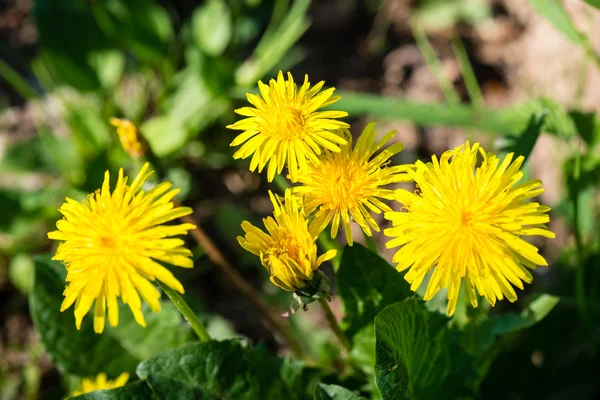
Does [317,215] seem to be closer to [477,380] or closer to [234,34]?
[477,380]

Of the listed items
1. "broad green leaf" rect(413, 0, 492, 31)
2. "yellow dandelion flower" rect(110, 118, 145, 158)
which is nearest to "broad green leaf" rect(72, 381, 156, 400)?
"yellow dandelion flower" rect(110, 118, 145, 158)

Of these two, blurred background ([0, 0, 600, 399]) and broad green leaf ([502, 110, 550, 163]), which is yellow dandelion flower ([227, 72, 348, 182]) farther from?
blurred background ([0, 0, 600, 399])

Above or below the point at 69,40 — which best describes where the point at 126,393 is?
below

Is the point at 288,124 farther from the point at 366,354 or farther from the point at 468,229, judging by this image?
the point at 366,354

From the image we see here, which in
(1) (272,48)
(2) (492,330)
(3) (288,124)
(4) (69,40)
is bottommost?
(2) (492,330)

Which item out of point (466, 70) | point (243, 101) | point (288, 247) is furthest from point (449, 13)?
point (288, 247)

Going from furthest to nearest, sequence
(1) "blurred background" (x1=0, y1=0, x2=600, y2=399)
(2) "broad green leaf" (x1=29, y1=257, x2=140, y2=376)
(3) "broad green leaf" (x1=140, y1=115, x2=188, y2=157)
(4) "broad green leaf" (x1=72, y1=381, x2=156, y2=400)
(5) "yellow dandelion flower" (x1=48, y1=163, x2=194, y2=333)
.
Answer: (3) "broad green leaf" (x1=140, y1=115, x2=188, y2=157) < (1) "blurred background" (x1=0, y1=0, x2=600, y2=399) < (2) "broad green leaf" (x1=29, y1=257, x2=140, y2=376) < (4) "broad green leaf" (x1=72, y1=381, x2=156, y2=400) < (5) "yellow dandelion flower" (x1=48, y1=163, x2=194, y2=333)

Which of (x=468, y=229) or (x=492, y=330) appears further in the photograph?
(x=492, y=330)
